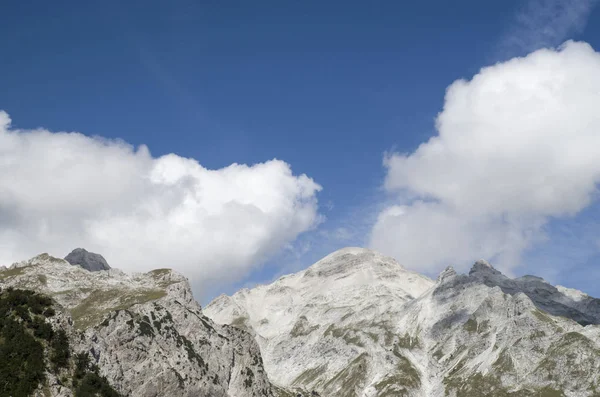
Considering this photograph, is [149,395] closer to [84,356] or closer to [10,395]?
[84,356]

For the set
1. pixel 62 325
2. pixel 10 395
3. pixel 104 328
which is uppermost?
pixel 104 328

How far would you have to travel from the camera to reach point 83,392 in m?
116

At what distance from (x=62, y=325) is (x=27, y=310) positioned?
911 cm

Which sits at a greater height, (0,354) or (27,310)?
(27,310)

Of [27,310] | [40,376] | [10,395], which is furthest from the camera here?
[27,310]

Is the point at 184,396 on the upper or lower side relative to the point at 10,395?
upper

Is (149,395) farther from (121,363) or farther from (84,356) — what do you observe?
(84,356)

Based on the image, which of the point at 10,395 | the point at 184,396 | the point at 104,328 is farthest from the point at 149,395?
the point at 10,395

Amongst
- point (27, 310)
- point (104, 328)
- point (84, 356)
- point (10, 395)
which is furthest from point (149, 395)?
point (10, 395)

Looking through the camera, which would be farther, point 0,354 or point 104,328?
point 104,328

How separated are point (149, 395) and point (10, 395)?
94001mm

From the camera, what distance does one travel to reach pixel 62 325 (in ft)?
420

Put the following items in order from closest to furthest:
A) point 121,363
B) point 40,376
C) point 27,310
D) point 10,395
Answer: point 10,395 → point 40,376 → point 27,310 → point 121,363

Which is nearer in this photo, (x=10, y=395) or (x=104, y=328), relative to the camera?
Result: (x=10, y=395)
